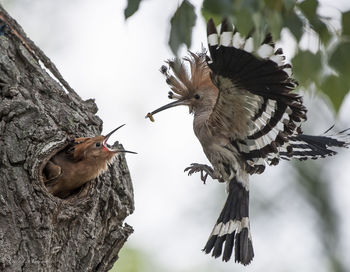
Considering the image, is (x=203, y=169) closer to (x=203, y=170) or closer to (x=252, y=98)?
Result: (x=203, y=170)

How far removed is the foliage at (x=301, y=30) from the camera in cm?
131

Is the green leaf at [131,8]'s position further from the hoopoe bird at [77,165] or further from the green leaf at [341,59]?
the hoopoe bird at [77,165]

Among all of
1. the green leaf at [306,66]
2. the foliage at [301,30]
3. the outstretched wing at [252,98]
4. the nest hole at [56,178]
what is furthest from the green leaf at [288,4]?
the nest hole at [56,178]

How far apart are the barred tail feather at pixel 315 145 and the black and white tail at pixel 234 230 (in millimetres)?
405

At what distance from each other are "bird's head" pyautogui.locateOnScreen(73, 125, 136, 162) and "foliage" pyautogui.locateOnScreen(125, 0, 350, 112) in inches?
74.0

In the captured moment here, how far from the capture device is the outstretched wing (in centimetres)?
287

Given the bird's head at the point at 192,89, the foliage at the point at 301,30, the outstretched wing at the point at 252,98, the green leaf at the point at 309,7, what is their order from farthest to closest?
the bird's head at the point at 192,89, the outstretched wing at the point at 252,98, the green leaf at the point at 309,7, the foliage at the point at 301,30

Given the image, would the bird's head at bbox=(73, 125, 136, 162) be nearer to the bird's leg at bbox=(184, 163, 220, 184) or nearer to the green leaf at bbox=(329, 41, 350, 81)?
the bird's leg at bbox=(184, 163, 220, 184)

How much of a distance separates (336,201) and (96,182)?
25.3ft

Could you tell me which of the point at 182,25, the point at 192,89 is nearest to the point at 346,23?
the point at 182,25

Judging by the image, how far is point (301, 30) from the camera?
4.64 feet

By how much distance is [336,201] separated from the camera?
10211 mm

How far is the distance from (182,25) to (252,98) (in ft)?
6.75

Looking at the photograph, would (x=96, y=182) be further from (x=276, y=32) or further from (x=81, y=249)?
(x=276, y=32)
